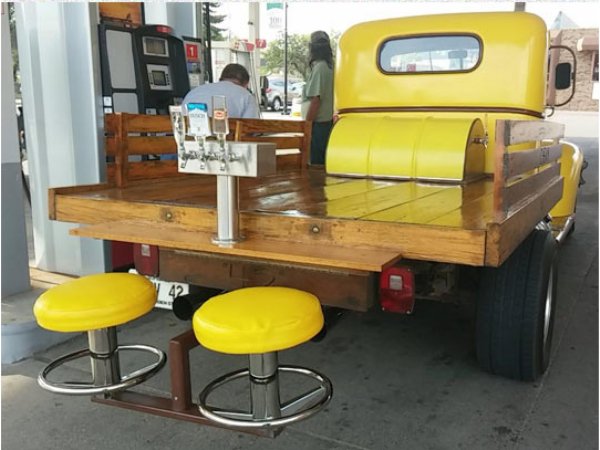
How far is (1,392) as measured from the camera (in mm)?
3268

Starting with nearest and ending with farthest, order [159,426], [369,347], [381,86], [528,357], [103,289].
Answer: [103,289] < [159,426] < [528,357] < [369,347] < [381,86]

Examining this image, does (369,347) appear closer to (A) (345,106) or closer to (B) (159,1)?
(A) (345,106)

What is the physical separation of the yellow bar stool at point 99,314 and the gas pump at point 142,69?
2.51m

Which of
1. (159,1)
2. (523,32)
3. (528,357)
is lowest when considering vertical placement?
(528,357)

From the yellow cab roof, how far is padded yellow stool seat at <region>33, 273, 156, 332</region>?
2811 millimetres

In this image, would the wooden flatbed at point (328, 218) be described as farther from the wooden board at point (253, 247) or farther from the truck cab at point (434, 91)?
the truck cab at point (434, 91)

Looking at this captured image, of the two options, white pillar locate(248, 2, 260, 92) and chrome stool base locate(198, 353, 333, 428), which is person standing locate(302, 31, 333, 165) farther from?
white pillar locate(248, 2, 260, 92)

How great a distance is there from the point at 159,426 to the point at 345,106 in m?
2.92

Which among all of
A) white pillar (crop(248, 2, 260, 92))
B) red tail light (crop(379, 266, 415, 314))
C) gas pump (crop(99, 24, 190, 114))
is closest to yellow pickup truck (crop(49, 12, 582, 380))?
red tail light (crop(379, 266, 415, 314))

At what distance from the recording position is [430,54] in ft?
14.6

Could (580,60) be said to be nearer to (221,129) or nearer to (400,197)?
(400,197)

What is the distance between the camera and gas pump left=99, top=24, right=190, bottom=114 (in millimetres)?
4594

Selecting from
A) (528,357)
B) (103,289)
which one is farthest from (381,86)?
(103,289)

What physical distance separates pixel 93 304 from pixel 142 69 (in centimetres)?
325
